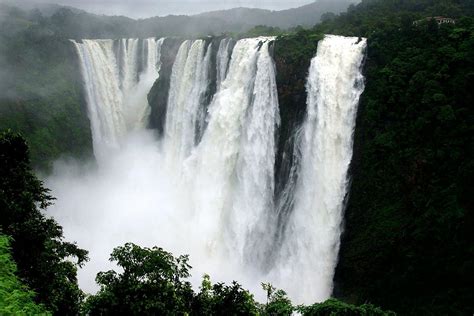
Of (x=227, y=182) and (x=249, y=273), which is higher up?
(x=227, y=182)

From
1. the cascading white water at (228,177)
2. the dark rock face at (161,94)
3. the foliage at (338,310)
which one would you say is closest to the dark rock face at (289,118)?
the cascading white water at (228,177)

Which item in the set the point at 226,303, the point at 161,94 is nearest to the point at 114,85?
the point at 161,94

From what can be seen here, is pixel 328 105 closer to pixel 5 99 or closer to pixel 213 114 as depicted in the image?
pixel 213 114

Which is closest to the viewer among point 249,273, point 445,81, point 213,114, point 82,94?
point 445,81

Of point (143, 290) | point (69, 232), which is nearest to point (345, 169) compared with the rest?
point (143, 290)

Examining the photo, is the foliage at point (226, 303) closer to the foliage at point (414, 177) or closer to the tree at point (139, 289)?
the tree at point (139, 289)

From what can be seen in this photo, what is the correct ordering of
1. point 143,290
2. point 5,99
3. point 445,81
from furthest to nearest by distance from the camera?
point 5,99, point 445,81, point 143,290

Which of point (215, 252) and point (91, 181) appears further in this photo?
point (91, 181)
